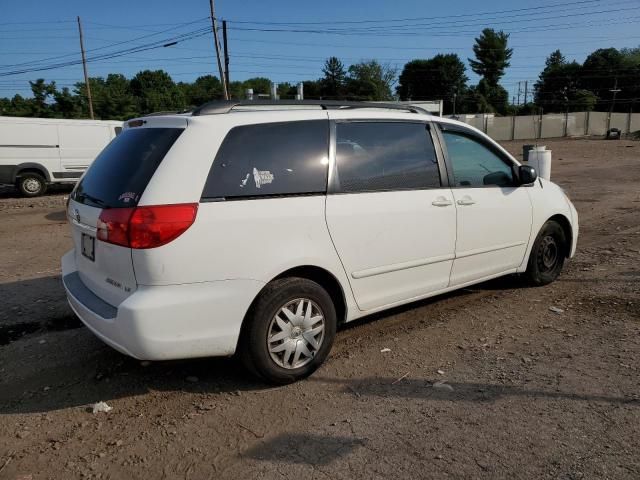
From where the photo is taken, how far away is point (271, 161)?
130 inches

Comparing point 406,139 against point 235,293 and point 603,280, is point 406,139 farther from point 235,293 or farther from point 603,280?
point 603,280

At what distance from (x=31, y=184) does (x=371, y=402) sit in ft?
50.4

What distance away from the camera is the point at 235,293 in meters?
3.06

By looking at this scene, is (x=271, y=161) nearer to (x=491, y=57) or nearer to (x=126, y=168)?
(x=126, y=168)

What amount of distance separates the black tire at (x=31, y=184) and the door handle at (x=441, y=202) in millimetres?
14794

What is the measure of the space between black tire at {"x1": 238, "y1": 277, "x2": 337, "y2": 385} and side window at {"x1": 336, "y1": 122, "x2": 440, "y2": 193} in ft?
2.46

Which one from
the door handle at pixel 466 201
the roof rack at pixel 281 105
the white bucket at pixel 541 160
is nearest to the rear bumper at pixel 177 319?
the roof rack at pixel 281 105

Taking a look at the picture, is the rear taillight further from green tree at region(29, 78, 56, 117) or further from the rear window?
green tree at region(29, 78, 56, 117)

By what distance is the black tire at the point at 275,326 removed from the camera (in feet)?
10.4

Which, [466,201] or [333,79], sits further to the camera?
[333,79]

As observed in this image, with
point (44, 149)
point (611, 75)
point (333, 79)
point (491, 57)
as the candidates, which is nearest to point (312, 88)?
point (333, 79)

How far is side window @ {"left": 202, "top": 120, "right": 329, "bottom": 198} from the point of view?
10.2ft

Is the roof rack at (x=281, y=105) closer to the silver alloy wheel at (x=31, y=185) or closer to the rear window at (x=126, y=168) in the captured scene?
the rear window at (x=126, y=168)

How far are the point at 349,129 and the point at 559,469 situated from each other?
8.00 ft
